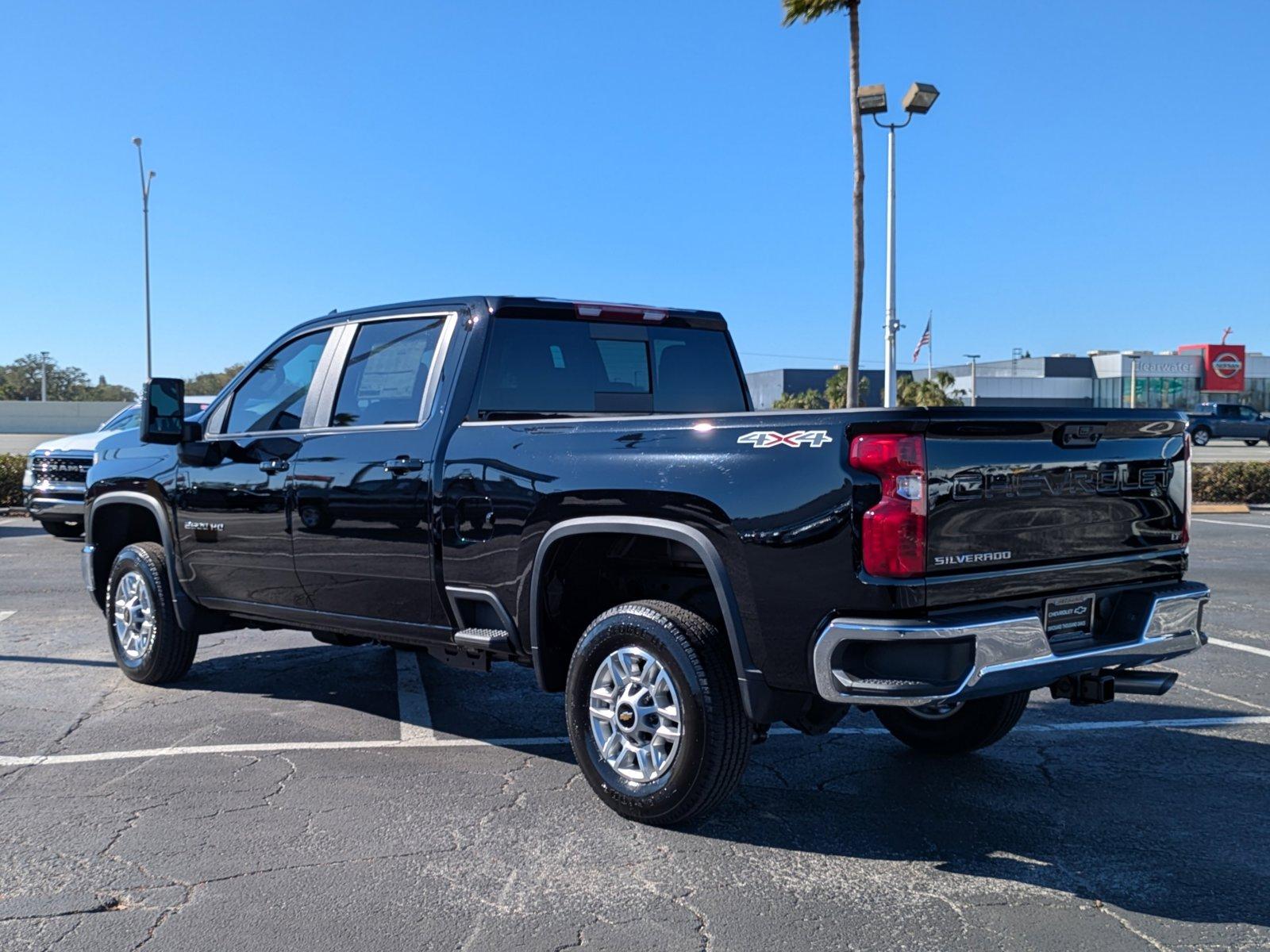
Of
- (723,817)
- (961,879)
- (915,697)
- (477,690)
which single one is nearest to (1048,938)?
(961,879)

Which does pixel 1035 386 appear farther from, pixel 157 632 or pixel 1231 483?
pixel 157 632

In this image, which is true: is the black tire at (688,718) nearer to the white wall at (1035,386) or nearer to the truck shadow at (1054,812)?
the truck shadow at (1054,812)

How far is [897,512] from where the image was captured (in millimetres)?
3791

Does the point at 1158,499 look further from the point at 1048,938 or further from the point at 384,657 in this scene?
the point at 384,657

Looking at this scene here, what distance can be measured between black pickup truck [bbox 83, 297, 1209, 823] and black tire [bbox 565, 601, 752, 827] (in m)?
0.01

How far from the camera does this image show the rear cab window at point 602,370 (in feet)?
17.7

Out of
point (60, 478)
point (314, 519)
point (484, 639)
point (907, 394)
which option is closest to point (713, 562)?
point (484, 639)

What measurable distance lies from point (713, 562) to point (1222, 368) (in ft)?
257

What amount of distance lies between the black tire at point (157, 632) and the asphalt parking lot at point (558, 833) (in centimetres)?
14

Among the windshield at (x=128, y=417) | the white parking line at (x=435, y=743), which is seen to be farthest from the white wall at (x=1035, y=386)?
the white parking line at (x=435, y=743)

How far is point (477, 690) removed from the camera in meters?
6.91

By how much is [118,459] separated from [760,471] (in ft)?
15.3

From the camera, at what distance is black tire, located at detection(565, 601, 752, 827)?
423 centimetres

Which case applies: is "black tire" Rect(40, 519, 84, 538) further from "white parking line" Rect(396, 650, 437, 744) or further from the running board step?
the running board step
